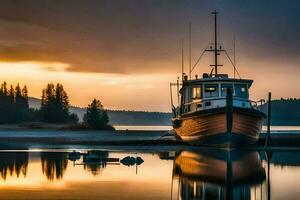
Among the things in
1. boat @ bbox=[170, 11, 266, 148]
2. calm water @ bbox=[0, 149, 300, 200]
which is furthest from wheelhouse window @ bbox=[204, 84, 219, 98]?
calm water @ bbox=[0, 149, 300, 200]

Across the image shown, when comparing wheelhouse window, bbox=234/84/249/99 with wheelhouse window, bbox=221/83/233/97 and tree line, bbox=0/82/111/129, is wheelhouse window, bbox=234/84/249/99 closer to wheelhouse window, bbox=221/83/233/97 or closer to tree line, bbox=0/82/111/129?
wheelhouse window, bbox=221/83/233/97

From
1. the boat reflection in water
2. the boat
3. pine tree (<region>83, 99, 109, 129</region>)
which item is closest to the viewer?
the boat reflection in water

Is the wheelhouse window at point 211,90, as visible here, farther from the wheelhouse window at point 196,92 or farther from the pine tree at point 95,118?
the pine tree at point 95,118

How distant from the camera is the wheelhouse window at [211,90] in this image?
59.3 m

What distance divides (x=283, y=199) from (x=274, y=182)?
6487 mm

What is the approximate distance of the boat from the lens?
55812mm

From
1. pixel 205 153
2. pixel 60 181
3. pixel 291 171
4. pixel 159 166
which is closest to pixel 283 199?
pixel 60 181

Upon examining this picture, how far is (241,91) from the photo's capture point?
60188mm

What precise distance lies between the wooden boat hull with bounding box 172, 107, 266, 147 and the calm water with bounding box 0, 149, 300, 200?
22.1 feet

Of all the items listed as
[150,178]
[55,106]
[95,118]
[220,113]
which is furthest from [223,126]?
[55,106]

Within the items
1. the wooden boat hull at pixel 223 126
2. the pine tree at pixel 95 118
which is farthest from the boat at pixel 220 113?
the pine tree at pixel 95 118

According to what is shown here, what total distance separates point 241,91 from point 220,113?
551 cm

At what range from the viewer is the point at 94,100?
557 ft

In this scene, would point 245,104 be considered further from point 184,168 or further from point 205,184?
point 205,184
